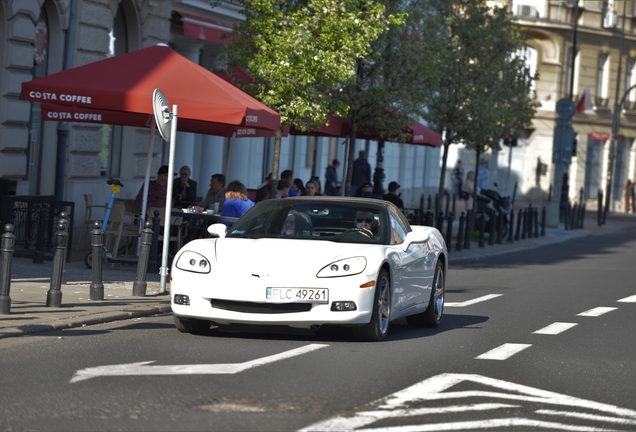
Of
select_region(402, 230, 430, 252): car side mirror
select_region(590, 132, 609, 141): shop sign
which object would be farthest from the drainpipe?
select_region(590, 132, 609, 141): shop sign

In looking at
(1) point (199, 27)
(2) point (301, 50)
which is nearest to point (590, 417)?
(2) point (301, 50)

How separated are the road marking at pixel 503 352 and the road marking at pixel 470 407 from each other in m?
1.19

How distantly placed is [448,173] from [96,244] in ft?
A: 163

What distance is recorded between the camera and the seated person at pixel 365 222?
11.2 meters

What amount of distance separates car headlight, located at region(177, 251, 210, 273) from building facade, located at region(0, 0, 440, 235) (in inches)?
223

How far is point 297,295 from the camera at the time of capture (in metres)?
9.99

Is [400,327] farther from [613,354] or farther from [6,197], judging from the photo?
[6,197]

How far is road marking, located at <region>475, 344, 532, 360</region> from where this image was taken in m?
9.86

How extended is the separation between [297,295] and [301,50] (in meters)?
9.79

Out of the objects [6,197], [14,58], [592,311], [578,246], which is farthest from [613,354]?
[578,246]

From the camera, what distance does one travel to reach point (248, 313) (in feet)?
33.0

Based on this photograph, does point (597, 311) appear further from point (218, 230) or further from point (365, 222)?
point (218, 230)

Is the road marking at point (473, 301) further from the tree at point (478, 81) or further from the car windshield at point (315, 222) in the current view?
the tree at point (478, 81)

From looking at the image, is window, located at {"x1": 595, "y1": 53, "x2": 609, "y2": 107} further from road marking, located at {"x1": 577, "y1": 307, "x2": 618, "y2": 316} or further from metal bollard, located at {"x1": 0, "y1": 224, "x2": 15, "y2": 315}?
metal bollard, located at {"x1": 0, "y1": 224, "x2": 15, "y2": 315}
